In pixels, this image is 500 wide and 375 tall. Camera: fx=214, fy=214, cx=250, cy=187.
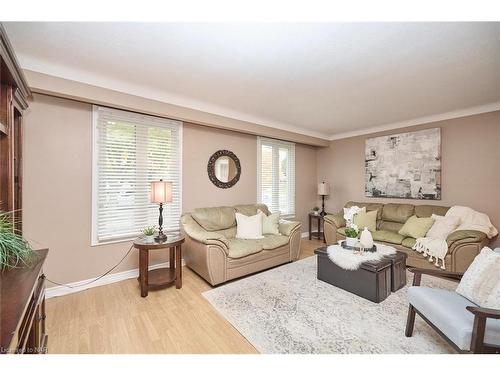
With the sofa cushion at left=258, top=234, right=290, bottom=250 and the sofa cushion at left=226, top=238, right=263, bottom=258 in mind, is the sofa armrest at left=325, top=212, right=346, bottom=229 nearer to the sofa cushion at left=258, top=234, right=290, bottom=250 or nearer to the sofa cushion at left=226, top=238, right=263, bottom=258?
the sofa cushion at left=258, top=234, right=290, bottom=250

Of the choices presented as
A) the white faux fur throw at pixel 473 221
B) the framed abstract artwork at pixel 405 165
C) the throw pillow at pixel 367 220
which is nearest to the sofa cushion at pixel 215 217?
the throw pillow at pixel 367 220

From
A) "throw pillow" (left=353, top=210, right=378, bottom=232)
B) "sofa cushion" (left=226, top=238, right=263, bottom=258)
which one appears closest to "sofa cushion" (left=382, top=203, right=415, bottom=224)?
"throw pillow" (left=353, top=210, right=378, bottom=232)

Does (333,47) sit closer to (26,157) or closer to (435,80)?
(435,80)

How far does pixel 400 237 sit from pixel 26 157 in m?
5.14

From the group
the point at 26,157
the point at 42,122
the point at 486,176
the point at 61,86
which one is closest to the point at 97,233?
the point at 26,157

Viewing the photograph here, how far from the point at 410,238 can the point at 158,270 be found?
12.7 feet

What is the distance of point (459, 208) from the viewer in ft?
10.8

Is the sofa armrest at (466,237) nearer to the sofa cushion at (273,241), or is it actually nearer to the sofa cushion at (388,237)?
the sofa cushion at (388,237)

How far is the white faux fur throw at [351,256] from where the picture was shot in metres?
2.45

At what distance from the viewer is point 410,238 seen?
11.2 feet

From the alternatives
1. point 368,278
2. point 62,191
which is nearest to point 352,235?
point 368,278

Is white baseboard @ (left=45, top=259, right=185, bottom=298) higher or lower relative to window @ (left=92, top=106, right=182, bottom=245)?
lower

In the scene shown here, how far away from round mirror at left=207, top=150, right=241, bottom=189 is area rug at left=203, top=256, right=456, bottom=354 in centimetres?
172

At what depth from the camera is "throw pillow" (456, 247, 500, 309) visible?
4.65 ft
